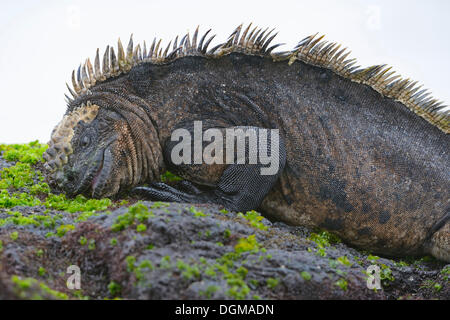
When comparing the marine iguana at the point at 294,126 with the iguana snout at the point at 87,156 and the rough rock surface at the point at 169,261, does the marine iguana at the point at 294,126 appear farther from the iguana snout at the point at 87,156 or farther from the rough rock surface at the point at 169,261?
the rough rock surface at the point at 169,261

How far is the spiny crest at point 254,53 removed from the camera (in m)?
6.17

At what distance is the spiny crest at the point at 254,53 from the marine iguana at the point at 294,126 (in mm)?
12

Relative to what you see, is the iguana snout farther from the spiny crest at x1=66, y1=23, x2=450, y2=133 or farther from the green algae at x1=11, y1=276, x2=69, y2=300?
the green algae at x1=11, y1=276, x2=69, y2=300

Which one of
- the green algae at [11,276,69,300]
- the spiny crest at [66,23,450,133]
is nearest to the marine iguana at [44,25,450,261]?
the spiny crest at [66,23,450,133]

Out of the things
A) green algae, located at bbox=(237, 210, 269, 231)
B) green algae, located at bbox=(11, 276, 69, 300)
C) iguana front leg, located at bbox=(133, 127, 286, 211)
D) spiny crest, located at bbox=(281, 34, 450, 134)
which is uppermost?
spiny crest, located at bbox=(281, 34, 450, 134)

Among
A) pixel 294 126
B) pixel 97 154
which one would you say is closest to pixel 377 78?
pixel 294 126

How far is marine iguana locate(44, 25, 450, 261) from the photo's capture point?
601 cm

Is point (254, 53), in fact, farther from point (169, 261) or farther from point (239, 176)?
point (169, 261)

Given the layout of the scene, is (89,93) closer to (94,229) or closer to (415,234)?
(94,229)

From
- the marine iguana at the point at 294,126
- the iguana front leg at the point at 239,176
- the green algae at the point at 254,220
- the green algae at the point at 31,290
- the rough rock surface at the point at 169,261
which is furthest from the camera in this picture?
the marine iguana at the point at 294,126

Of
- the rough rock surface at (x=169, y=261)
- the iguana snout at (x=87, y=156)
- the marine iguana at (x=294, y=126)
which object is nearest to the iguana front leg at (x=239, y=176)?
the marine iguana at (x=294, y=126)

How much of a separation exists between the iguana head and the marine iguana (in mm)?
16

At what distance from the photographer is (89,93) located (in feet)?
20.5

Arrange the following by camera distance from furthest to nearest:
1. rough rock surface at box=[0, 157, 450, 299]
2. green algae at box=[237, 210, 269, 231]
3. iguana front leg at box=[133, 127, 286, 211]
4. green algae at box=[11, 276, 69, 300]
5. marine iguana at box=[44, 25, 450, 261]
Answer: marine iguana at box=[44, 25, 450, 261], iguana front leg at box=[133, 127, 286, 211], green algae at box=[237, 210, 269, 231], rough rock surface at box=[0, 157, 450, 299], green algae at box=[11, 276, 69, 300]
